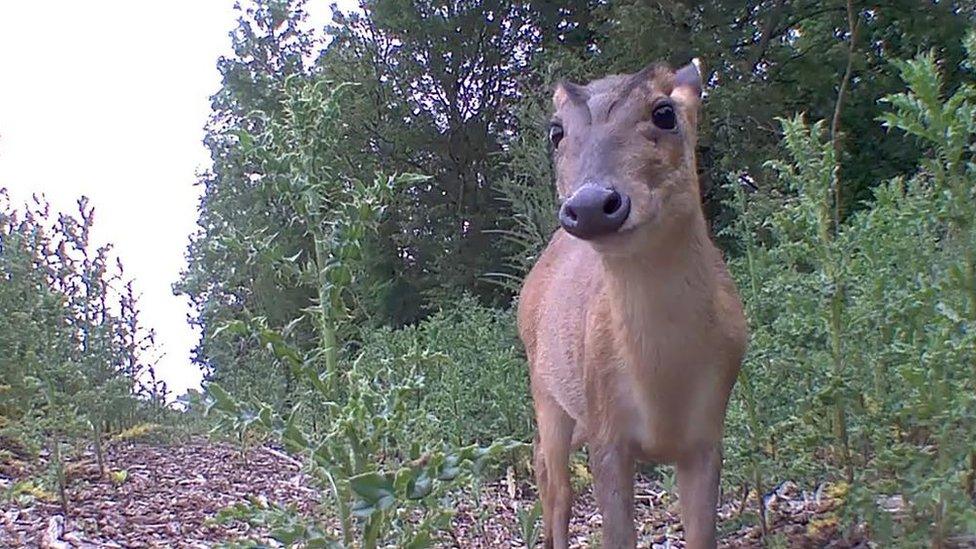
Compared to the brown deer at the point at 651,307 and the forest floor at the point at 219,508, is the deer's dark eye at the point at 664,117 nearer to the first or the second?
the brown deer at the point at 651,307

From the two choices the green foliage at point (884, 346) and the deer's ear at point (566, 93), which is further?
the deer's ear at point (566, 93)

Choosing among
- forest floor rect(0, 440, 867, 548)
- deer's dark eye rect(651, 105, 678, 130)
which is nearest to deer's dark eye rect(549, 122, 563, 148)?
deer's dark eye rect(651, 105, 678, 130)

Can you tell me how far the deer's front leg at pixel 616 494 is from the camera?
3.25m

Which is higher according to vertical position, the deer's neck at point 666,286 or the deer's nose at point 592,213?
the deer's nose at point 592,213

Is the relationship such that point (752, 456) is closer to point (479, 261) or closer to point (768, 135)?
point (768, 135)

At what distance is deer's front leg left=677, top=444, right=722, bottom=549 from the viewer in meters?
3.27

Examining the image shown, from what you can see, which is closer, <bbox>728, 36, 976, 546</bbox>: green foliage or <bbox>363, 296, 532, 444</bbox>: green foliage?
<bbox>728, 36, 976, 546</bbox>: green foliage

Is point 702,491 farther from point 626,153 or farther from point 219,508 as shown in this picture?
point 219,508

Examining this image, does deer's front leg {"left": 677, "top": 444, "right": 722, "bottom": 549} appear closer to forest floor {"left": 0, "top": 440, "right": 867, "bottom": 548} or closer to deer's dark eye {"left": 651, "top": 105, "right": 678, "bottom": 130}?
forest floor {"left": 0, "top": 440, "right": 867, "bottom": 548}

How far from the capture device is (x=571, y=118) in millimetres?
3166

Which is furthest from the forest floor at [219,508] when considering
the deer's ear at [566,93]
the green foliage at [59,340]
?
the deer's ear at [566,93]

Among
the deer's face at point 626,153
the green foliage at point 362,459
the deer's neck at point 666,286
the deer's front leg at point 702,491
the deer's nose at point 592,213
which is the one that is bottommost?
the deer's front leg at point 702,491

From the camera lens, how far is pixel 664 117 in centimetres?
308

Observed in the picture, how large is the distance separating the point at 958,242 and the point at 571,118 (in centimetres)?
111
